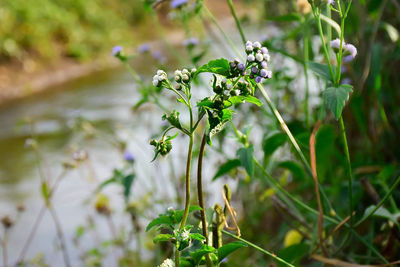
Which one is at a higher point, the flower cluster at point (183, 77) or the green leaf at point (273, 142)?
the flower cluster at point (183, 77)

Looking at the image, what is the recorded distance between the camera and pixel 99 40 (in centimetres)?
483

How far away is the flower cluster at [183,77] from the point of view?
49 cm

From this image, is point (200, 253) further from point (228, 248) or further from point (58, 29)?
point (58, 29)

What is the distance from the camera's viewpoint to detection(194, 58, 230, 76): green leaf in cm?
48

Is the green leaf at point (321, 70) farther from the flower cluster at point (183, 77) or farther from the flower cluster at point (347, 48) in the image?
the flower cluster at point (183, 77)

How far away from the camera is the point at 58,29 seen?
464 cm

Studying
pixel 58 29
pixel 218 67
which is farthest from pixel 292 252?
pixel 58 29

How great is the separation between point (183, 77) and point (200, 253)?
19 centimetres

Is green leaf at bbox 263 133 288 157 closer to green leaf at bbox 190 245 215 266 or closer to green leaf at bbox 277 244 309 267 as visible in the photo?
green leaf at bbox 277 244 309 267

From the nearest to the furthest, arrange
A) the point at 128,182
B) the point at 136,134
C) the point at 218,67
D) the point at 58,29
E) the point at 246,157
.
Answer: the point at 218,67 → the point at 246,157 → the point at 128,182 → the point at 136,134 → the point at 58,29

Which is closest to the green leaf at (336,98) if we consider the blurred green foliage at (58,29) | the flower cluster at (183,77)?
the flower cluster at (183,77)

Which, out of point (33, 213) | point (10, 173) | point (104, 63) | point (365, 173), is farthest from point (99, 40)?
point (365, 173)

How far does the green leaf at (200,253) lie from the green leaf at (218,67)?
0.19 m

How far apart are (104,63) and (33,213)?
300 cm
